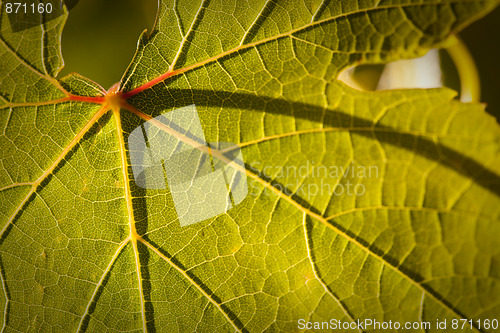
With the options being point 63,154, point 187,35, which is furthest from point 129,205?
point 187,35

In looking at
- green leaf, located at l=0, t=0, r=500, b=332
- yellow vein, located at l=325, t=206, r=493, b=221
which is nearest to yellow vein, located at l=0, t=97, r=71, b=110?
green leaf, located at l=0, t=0, r=500, b=332

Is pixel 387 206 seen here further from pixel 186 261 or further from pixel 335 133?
pixel 186 261

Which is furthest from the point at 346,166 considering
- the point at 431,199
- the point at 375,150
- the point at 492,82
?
the point at 492,82

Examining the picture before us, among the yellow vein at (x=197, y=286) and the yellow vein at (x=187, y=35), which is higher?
the yellow vein at (x=187, y=35)

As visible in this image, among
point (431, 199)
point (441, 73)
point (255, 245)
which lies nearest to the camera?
point (431, 199)

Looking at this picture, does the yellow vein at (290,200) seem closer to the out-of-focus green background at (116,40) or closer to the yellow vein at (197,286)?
the yellow vein at (197,286)

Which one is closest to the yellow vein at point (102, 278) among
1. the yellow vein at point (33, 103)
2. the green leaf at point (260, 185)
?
the green leaf at point (260, 185)
